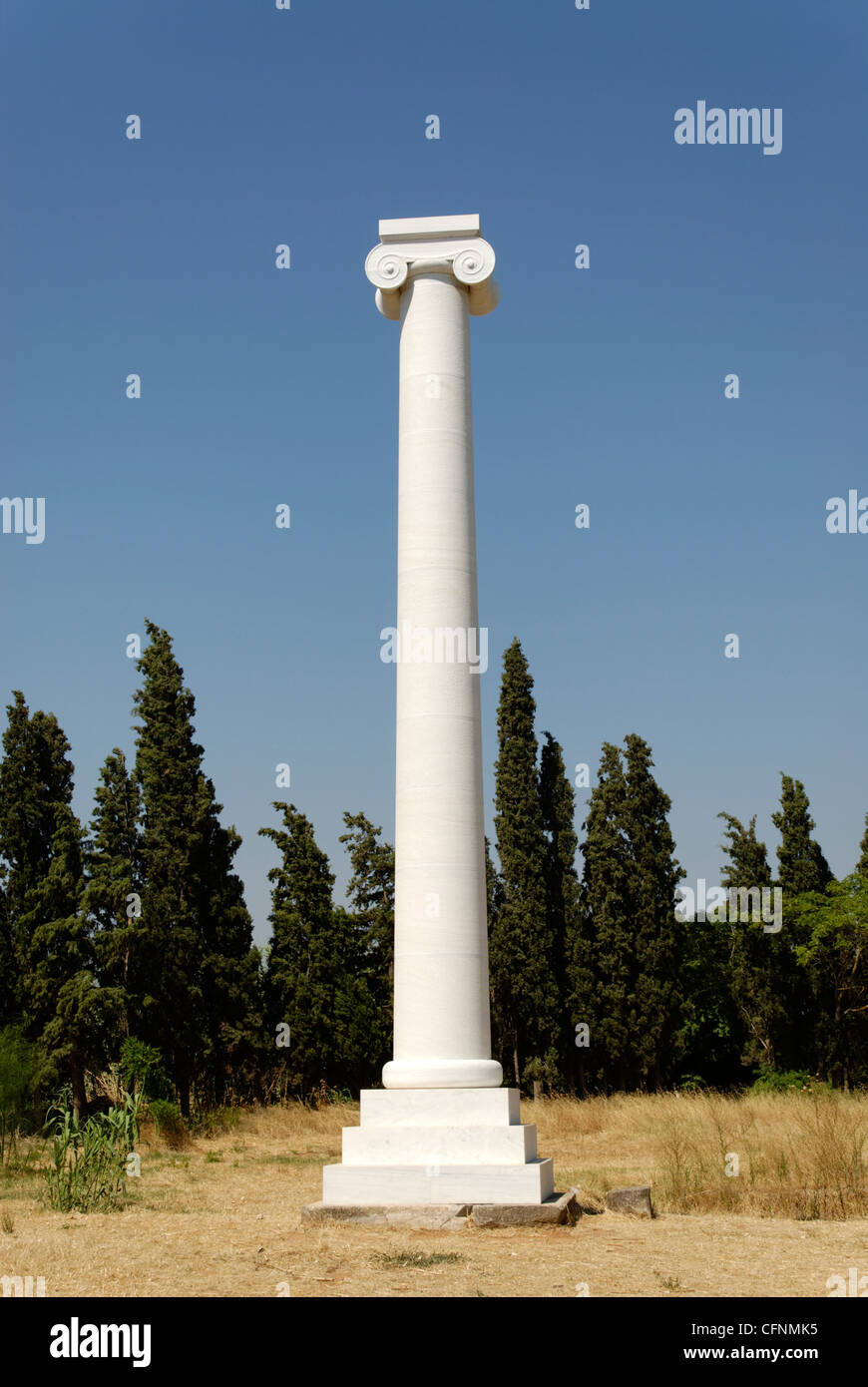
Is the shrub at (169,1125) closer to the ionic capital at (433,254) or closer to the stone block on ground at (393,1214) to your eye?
the stone block on ground at (393,1214)

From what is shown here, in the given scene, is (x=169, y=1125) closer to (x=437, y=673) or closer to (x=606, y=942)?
(x=437, y=673)

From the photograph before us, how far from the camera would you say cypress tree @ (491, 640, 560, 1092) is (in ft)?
165

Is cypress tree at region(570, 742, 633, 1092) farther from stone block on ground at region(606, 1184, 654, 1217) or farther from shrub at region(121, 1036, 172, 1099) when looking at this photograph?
stone block on ground at region(606, 1184, 654, 1217)

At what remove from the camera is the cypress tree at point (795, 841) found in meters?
56.0

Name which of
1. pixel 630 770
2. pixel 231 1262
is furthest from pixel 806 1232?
pixel 630 770

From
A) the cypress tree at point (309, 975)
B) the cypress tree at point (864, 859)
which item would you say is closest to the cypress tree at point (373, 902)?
the cypress tree at point (309, 975)

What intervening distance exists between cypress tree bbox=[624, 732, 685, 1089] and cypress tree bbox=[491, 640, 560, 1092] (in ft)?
12.0

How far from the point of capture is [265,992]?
5019cm

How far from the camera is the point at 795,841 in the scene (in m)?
56.5

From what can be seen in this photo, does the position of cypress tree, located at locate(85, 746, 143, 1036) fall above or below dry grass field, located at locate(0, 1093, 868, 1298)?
above

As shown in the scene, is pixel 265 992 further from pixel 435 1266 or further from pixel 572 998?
pixel 435 1266

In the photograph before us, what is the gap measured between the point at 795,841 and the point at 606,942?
442 inches

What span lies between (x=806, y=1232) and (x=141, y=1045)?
27.9m

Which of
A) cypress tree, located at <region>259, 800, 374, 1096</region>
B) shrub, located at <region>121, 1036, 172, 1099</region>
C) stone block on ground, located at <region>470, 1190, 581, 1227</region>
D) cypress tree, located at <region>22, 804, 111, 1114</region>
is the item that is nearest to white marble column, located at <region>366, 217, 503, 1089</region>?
stone block on ground, located at <region>470, 1190, 581, 1227</region>
